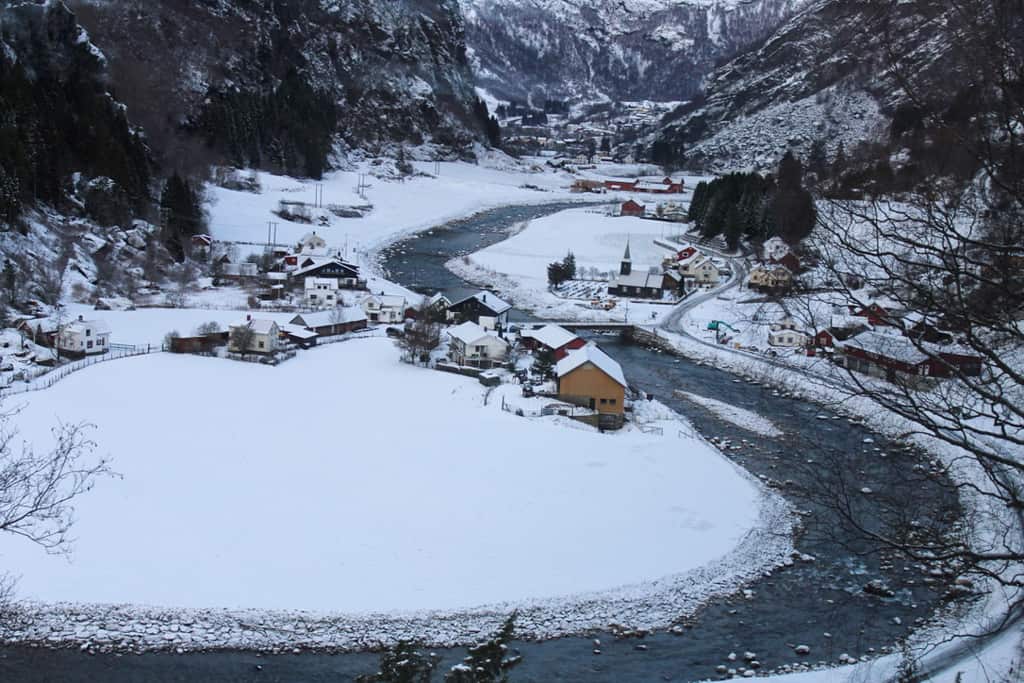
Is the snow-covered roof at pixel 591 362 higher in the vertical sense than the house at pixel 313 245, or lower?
lower

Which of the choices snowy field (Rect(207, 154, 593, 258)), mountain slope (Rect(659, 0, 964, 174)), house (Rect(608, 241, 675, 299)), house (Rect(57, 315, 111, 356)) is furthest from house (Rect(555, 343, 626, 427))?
snowy field (Rect(207, 154, 593, 258))

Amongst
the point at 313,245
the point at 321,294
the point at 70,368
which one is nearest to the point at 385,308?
the point at 321,294

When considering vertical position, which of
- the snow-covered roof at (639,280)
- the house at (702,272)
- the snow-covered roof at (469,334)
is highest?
the house at (702,272)

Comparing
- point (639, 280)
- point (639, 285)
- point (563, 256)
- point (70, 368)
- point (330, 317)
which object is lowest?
point (70, 368)

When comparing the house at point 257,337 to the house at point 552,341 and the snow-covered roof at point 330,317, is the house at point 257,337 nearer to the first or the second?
the snow-covered roof at point 330,317

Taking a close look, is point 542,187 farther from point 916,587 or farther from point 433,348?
point 916,587

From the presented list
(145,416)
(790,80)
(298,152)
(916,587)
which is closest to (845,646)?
(916,587)

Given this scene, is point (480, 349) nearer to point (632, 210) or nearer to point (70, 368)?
point (70, 368)

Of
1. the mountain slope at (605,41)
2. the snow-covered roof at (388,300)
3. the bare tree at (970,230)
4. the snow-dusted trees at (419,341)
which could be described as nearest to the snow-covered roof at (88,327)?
the snow-dusted trees at (419,341)
